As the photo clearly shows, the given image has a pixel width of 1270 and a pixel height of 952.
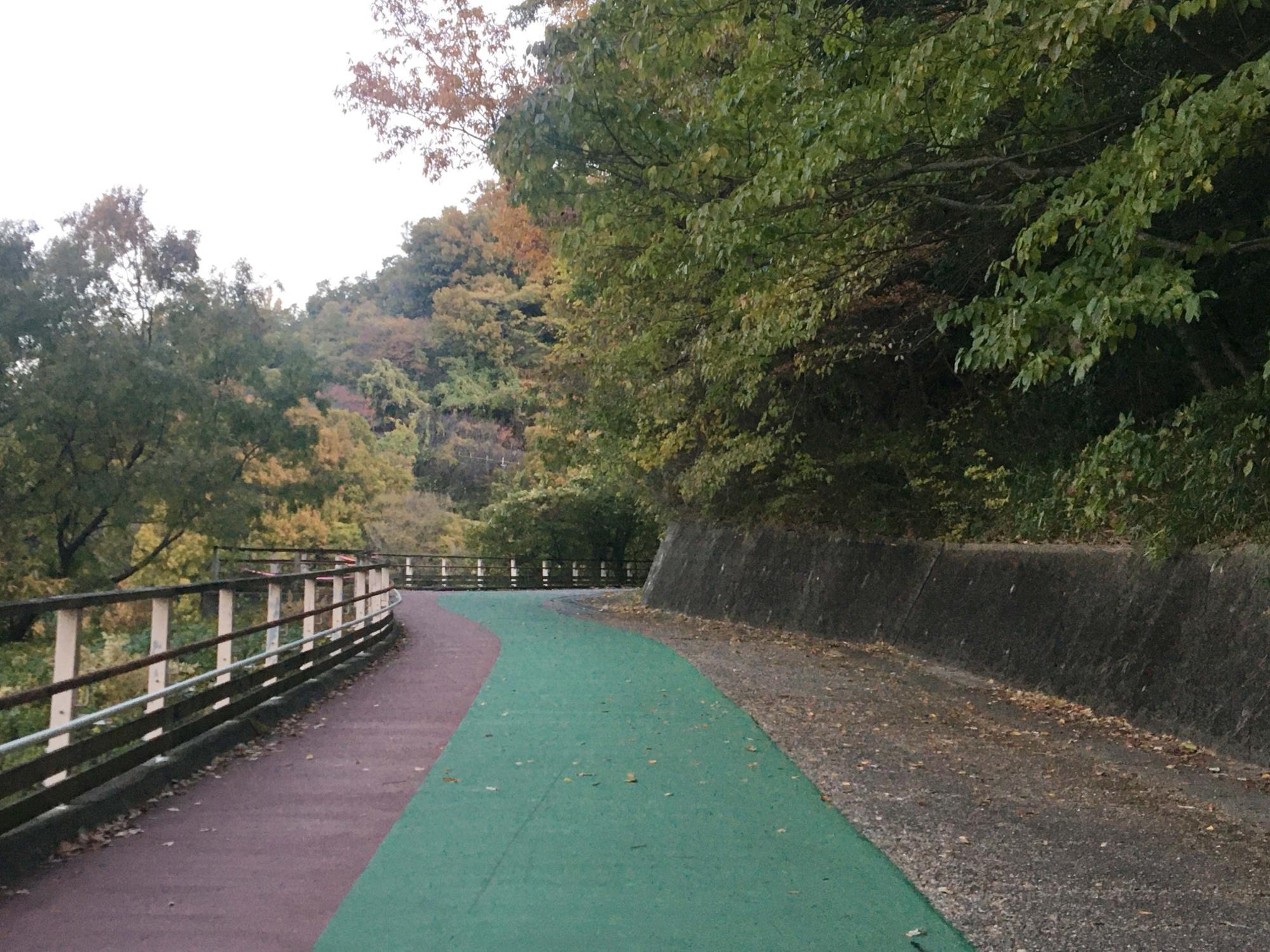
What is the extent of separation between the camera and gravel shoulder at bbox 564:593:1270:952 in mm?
4785

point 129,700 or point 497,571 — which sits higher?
point 497,571

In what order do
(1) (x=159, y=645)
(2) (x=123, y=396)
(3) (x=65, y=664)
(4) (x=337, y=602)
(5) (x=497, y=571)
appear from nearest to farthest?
1. (3) (x=65, y=664)
2. (1) (x=159, y=645)
3. (4) (x=337, y=602)
4. (2) (x=123, y=396)
5. (5) (x=497, y=571)

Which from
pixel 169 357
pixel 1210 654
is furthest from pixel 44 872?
pixel 169 357

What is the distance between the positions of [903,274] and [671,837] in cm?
1036

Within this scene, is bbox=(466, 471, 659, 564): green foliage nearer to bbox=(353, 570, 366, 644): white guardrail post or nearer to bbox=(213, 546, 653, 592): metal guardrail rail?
bbox=(213, 546, 653, 592): metal guardrail rail

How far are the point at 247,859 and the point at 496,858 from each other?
119cm

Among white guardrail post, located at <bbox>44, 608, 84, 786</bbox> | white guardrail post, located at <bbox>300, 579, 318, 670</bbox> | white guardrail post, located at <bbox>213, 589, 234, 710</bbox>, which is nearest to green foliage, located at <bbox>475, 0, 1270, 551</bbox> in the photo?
white guardrail post, located at <bbox>213, 589, 234, 710</bbox>

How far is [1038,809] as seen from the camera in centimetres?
677

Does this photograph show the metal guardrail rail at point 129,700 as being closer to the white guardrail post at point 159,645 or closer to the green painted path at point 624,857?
the white guardrail post at point 159,645

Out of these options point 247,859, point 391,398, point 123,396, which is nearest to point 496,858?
point 247,859

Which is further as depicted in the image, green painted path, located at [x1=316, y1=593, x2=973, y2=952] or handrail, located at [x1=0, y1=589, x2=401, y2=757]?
handrail, located at [x1=0, y1=589, x2=401, y2=757]

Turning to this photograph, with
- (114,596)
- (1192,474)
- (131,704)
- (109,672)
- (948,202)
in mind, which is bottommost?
(131,704)

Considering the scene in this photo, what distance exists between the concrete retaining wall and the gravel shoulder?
13.5 inches

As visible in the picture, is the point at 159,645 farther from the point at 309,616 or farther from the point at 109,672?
the point at 309,616
